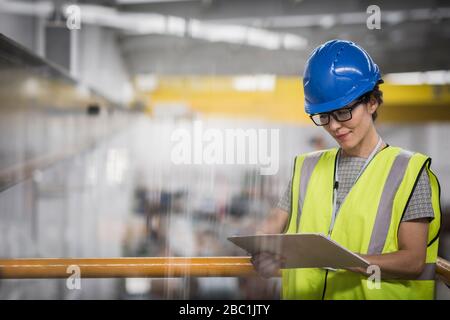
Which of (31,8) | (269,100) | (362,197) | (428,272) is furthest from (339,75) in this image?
(269,100)

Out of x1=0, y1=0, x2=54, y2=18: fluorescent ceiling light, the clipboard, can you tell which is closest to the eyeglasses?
the clipboard

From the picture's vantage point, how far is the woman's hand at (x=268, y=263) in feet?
3.86

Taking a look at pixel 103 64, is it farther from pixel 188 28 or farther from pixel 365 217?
pixel 365 217

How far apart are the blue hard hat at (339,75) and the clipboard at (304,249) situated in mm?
327

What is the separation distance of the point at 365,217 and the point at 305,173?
0.24m

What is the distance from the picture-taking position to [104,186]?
3.84 meters

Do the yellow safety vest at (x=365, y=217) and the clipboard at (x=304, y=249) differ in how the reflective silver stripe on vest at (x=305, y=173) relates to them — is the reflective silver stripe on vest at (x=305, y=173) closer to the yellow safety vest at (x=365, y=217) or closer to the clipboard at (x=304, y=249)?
the yellow safety vest at (x=365, y=217)

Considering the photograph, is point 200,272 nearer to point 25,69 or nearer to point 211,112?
point 25,69

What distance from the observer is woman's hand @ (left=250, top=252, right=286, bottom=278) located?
118 cm

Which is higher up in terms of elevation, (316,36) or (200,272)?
(316,36)

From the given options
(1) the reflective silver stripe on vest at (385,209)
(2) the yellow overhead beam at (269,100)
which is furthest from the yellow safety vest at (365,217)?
(2) the yellow overhead beam at (269,100)

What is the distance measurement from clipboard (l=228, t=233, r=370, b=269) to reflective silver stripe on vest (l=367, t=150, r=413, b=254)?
0.31ft
